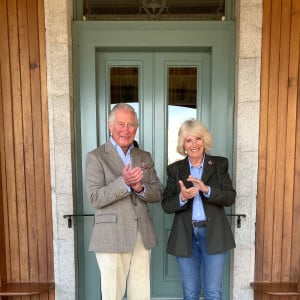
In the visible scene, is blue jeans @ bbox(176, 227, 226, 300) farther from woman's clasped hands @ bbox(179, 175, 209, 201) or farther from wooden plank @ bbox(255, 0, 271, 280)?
wooden plank @ bbox(255, 0, 271, 280)

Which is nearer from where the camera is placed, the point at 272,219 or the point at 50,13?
the point at 50,13

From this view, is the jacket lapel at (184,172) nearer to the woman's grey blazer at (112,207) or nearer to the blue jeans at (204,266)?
the woman's grey blazer at (112,207)

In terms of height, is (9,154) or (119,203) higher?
(9,154)

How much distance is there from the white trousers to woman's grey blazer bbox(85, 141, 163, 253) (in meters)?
0.07

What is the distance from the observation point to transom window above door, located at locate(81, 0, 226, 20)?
8.23 feet

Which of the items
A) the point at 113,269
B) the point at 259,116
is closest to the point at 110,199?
the point at 113,269

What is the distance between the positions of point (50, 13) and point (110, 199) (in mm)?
1543

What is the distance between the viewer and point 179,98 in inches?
103

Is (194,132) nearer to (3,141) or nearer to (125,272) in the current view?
(125,272)

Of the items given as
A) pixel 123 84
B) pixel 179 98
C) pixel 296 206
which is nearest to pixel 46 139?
pixel 123 84

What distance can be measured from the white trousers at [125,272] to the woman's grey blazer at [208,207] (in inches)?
8.6

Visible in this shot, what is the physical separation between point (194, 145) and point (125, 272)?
35.9 inches

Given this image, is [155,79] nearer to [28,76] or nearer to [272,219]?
[28,76]

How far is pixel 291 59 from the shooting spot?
239cm
